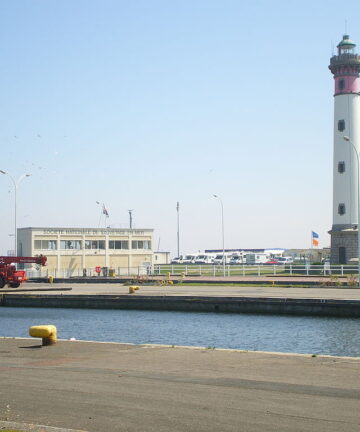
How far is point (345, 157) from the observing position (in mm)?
79500

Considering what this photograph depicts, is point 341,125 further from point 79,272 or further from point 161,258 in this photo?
point 161,258

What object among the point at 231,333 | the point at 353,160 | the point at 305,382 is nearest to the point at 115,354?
the point at 305,382

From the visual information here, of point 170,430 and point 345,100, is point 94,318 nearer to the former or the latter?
point 170,430

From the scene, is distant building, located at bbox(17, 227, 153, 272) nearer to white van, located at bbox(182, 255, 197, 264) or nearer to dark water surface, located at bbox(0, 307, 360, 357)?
dark water surface, located at bbox(0, 307, 360, 357)

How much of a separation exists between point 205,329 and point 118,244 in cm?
6118

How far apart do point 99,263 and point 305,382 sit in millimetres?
78073

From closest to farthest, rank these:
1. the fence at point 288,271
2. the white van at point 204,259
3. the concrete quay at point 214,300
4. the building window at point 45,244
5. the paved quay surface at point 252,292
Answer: the concrete quay at point 214,300 < the paved quay surface at point 252,292 < the fence at point 288,271 < the building window at point 45,244 < the white van at point 204,259

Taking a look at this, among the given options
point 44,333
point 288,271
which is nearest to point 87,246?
point 288,271

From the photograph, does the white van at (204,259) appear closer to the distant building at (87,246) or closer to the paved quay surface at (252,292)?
the distant building at (87,246)

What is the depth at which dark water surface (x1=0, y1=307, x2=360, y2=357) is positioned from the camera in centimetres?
2789

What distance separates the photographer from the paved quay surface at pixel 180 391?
11641 mm

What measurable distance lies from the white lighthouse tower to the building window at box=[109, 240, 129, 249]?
27.6m

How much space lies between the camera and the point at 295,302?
1515 inches

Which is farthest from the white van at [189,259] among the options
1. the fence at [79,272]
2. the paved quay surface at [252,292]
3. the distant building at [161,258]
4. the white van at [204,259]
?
the paved quay surface at [252,292]
